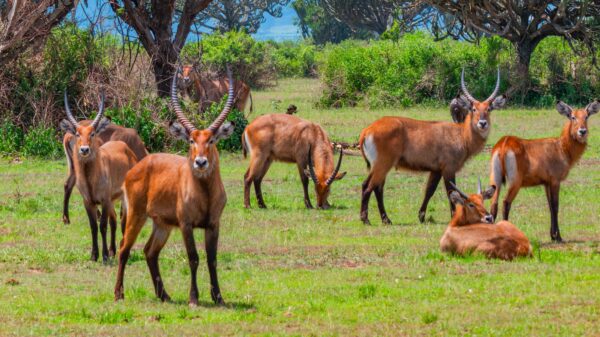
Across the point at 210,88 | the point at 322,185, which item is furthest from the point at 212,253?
the point at 210,88

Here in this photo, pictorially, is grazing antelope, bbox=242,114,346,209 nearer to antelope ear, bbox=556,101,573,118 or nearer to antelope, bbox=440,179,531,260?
antelope ear, bbox=556,101,573,118

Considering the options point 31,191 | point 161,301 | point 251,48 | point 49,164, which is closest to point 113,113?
point 49,164

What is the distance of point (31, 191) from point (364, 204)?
550 centimetres

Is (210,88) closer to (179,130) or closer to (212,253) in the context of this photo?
(179,130)

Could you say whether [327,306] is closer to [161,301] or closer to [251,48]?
[161,301]

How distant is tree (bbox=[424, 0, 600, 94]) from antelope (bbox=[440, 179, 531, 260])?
1978cm

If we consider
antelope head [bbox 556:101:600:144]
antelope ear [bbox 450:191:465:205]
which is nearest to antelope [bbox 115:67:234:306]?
antelope ear [bbox 450:191:465:205]

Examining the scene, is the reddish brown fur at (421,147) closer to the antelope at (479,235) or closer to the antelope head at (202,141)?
the antelope at (479,235)

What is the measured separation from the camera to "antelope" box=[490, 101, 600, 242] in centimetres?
1211

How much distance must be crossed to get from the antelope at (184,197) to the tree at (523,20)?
73.7ft

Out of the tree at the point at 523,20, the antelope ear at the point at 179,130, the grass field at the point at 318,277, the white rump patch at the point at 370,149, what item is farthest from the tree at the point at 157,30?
the antelope ear at the point at 179,130

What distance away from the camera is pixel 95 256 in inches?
432

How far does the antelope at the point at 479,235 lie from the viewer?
1053cm

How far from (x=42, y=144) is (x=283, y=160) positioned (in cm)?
627
